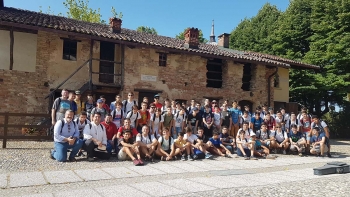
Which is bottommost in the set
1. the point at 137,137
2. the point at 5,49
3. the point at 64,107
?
the point at 137,137

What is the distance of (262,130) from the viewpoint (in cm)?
1045

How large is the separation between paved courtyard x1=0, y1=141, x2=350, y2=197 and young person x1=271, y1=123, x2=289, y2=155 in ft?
6.75

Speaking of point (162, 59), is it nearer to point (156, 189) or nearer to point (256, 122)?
point (256, 122)

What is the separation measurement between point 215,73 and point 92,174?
41.4 feet

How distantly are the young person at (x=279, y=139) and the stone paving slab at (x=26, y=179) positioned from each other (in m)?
7.68

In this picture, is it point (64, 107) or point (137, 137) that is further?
point (64, 107)

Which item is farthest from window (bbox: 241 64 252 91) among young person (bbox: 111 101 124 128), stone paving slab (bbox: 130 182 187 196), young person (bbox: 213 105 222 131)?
stone paving slab (bbox: 130 182 187 196)

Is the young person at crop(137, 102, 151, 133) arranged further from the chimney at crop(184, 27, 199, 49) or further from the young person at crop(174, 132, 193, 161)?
the chimney at crop(184, 27, 199, 49)

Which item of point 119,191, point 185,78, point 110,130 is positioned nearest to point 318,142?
point 110,130

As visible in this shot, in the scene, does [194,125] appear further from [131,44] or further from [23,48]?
[23,48]

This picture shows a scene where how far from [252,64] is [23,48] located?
1282 centimetres

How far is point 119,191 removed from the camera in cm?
498

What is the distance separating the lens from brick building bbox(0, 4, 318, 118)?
12.7 meters

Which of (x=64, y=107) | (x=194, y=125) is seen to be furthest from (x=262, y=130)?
(x=64, y=107)
